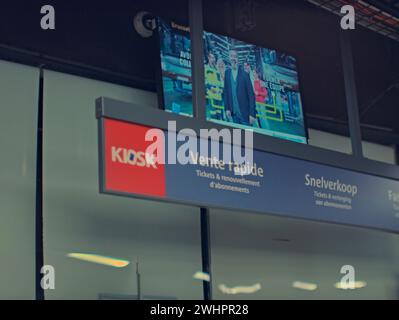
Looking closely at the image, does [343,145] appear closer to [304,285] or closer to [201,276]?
[304,285]

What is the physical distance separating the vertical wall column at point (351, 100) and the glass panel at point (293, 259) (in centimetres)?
74

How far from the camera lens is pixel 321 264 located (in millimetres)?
4879

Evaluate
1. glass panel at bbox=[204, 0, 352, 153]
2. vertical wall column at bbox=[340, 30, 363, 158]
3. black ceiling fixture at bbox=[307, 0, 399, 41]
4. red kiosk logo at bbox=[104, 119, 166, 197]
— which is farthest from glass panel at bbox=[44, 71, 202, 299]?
black ceiling fixture at bbox=[307, 0, 399, 41]

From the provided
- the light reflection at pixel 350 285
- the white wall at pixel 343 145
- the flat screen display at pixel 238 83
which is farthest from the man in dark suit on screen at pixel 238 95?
the light reflection at pixel 350 285

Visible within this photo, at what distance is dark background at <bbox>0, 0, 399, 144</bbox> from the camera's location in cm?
402

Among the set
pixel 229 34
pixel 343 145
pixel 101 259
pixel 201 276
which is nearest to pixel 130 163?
pixel 101 259

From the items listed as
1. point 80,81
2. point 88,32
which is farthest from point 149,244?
point 88,32

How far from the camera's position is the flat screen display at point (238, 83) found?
13.8 feet

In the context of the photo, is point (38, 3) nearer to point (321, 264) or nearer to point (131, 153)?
point (131, 153)

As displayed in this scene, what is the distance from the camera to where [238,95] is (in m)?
4.44

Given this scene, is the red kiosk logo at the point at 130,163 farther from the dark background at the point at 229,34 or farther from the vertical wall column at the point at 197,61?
the dark background at the point at 229,34

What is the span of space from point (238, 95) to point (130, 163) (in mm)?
1400

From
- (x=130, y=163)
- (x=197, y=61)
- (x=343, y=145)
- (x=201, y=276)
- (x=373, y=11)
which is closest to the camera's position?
(x=130, y=163)
